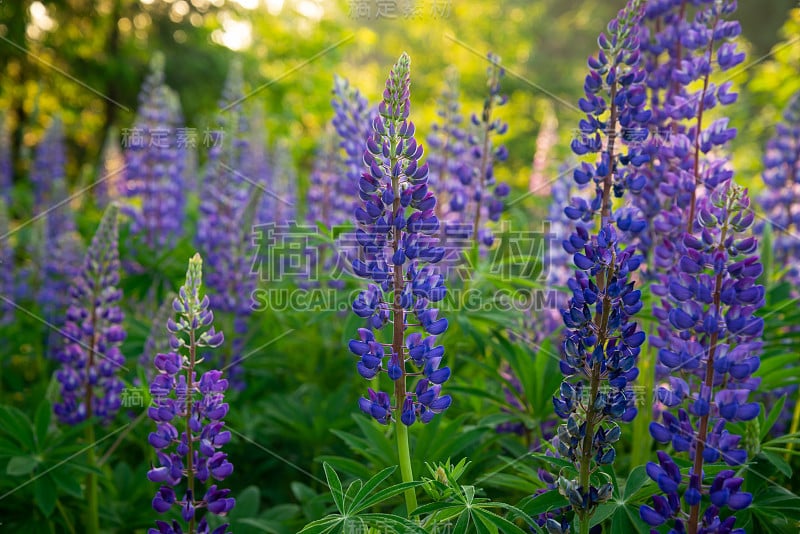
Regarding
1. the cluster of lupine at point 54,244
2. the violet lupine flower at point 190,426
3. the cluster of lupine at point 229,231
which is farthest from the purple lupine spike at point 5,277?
the violet lupine flower at point 190,426

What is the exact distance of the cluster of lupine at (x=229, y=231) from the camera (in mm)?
4020

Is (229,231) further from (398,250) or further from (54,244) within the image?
(398,250)

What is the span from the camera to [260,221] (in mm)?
5301

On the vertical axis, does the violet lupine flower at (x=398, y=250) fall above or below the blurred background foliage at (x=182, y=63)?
below

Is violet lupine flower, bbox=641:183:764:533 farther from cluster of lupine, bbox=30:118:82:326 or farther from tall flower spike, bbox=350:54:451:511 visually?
cluster of lupine, bbox=30:118:82:326

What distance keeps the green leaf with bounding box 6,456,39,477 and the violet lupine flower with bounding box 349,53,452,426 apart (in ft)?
4.95

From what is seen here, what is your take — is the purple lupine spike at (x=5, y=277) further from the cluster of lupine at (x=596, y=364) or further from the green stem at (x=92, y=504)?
the cluster of lupine at (x=596, y=364)

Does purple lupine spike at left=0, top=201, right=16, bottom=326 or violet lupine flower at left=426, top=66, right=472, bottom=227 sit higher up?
violet lupine flower at left=426, top=66, right=472, bottom=227

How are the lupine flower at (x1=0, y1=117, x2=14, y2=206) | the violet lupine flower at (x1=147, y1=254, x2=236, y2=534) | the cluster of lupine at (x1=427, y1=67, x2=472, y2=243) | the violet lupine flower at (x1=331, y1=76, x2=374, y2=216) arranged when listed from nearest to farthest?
the violet lupine flower at (x1=147, y1=254, x2=236, y2=534) < the violet lupine flower at (x1=331, y1=76, x2=374, y2=216) < the cluster of lupine at (x1=427, y1=67, x2=472, y2=243) < the lupine flower at (x1=0, y1=117, x2=14, y2=206)

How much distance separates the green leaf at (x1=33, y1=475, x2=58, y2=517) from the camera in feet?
8.46

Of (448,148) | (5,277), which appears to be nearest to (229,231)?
(448,148)

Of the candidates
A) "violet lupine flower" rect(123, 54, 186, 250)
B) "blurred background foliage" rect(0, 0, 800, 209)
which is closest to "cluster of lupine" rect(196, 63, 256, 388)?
"violet lupine flower" rect(123, 54, 186, 250)

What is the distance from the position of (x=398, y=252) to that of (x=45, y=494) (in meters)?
1.81

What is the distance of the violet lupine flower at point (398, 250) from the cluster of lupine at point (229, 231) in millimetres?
1785
